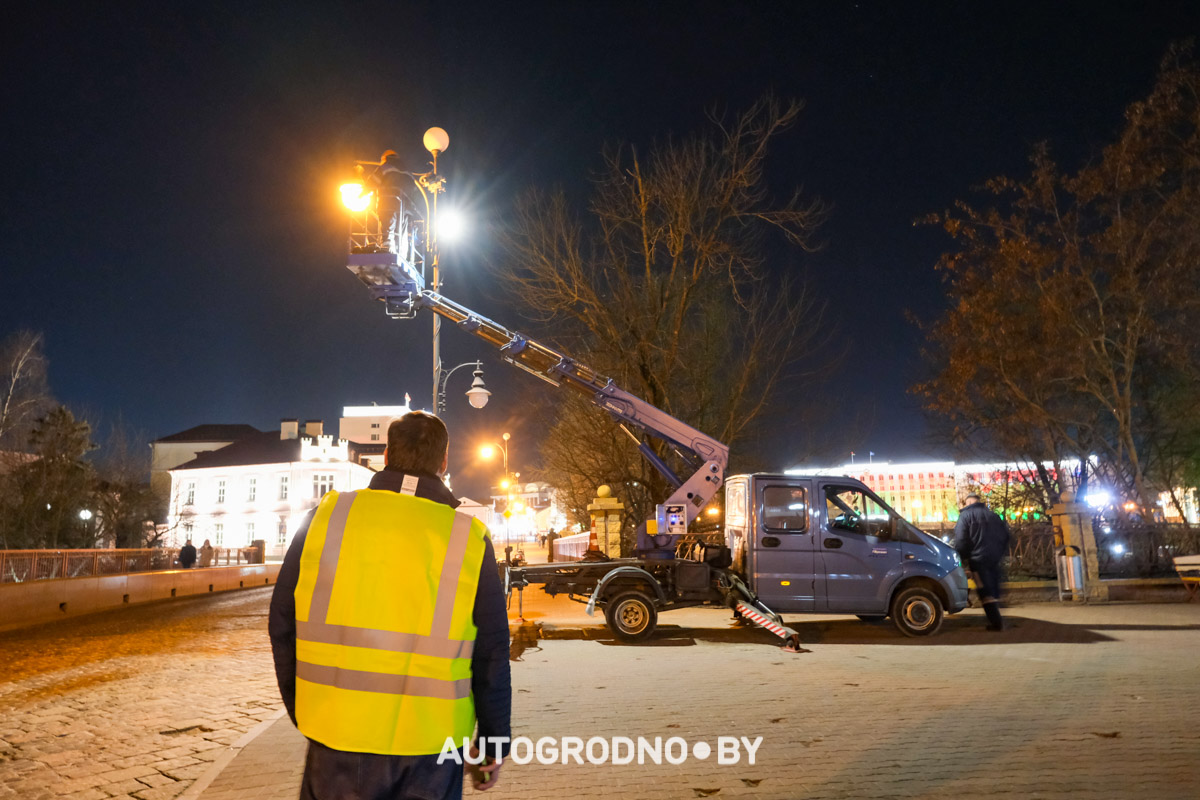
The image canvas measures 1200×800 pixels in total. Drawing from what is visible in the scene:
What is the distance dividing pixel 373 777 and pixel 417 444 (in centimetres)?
104

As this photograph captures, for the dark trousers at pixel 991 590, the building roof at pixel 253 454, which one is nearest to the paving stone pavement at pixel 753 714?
the dark trousers at pixel 991 590

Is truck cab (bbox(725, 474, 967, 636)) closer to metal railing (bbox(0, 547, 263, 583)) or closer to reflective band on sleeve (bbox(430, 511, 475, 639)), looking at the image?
reflective band on sleeve (bbox(430, 511, 475, 639))

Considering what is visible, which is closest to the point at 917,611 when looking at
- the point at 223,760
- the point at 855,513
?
the point at 855,513

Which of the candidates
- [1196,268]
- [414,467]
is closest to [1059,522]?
[1196,268]

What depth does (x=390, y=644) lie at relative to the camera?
7.57 ft

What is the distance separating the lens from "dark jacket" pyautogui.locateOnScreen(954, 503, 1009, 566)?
39.4ft

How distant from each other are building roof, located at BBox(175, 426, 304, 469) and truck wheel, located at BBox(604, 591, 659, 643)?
212 ft

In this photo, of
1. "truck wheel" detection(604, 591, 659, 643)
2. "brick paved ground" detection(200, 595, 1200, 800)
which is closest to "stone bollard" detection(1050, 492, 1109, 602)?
"brick paved ground" detection(200, 595, 1200, 800)

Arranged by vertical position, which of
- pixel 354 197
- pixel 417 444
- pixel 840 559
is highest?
pixel 354 197

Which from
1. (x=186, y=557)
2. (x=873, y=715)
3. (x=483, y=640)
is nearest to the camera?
(x=483, y=640)

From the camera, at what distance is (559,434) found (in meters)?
26.5

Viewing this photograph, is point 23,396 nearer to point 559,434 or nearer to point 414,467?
point 559,434

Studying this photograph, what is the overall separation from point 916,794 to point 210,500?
7686 cm
